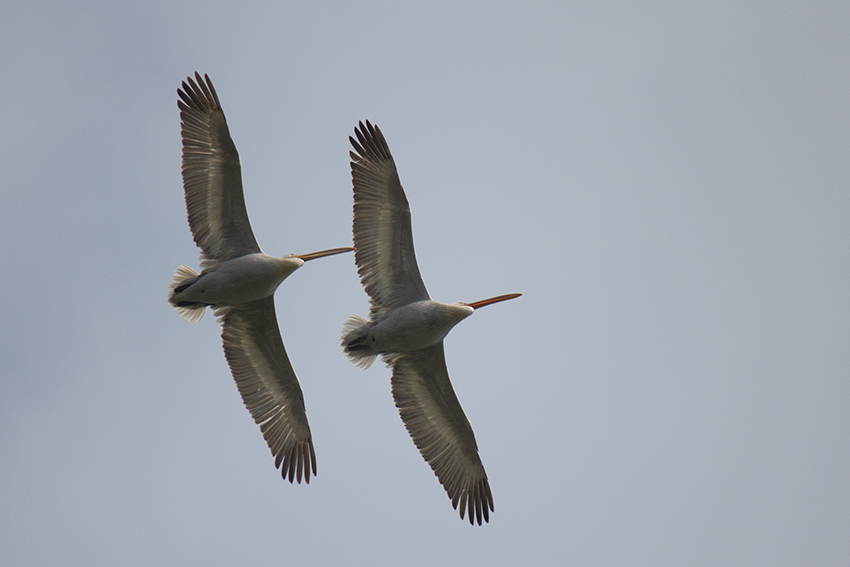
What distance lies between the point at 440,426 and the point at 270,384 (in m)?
2.72

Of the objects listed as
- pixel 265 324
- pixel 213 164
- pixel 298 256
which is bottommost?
pixel 265 324

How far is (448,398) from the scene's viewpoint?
11.9 meters

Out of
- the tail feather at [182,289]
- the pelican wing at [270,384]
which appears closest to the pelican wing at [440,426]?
the pelican wing at [270,384]

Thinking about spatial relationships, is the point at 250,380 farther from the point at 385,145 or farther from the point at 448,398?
the point at 385,145

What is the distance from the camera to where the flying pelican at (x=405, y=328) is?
11430 mm

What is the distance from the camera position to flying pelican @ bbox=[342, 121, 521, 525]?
1143 cm

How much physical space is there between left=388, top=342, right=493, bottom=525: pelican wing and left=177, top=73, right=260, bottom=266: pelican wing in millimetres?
3188

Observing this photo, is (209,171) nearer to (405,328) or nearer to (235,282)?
(235,282)

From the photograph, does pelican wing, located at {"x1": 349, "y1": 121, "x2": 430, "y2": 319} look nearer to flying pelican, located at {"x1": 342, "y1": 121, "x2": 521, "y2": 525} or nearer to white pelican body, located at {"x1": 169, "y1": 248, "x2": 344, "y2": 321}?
flying pelican, located at {"x1": 342, "y1": 121, "x2": 521, "y2": 525}

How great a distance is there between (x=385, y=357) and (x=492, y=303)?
1.89m

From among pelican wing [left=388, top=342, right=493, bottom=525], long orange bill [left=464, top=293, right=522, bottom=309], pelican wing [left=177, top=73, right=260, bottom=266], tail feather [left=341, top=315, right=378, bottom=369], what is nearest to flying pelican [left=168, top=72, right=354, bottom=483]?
pelican wing [left=177, top=73, right=260, bottom=266]

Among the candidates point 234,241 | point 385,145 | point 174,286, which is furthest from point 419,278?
point 174,286

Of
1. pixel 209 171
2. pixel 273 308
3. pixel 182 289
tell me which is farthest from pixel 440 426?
pixel 209 171

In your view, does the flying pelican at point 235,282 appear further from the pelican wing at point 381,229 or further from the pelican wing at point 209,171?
the pelican wing at point 381,229
